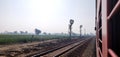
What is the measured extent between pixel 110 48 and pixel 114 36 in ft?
0.55

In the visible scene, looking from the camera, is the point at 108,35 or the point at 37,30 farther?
the point at 37,30

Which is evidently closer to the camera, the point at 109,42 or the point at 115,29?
the point at 109,42

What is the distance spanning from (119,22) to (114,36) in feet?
0.54

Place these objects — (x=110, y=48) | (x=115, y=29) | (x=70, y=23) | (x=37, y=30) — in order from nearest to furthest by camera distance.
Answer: (x=110, y=48) → (x=115, y=29) → (x=70, y=23) → (x=37, y=30)

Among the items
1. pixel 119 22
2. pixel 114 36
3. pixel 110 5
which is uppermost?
pixel 110 5

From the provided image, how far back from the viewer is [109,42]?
1.92 metres

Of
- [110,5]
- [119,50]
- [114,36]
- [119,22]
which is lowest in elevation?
[119,50]

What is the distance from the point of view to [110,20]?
1.95m

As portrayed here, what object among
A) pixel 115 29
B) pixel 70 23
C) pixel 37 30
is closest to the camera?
pixel 115 29

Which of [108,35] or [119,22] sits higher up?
[119,22]

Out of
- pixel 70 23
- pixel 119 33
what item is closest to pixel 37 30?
pixel 70 23

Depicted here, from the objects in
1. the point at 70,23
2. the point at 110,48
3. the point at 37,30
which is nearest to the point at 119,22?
the point at 110,48

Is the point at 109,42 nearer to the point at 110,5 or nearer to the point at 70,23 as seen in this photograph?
the point at 110,5

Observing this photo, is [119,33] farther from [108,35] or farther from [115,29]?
[108,35]
